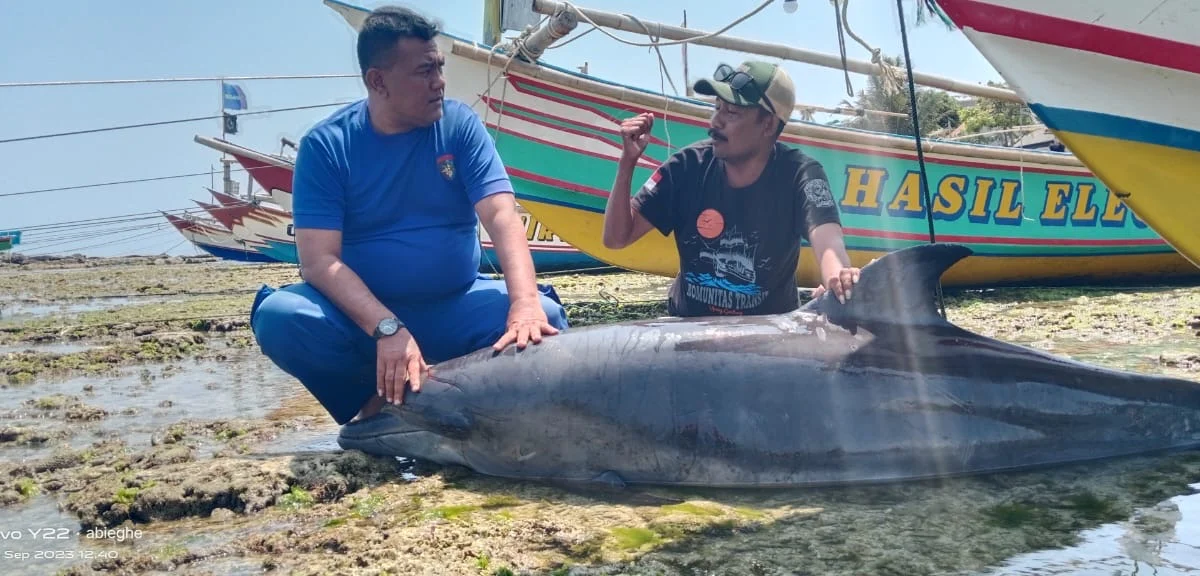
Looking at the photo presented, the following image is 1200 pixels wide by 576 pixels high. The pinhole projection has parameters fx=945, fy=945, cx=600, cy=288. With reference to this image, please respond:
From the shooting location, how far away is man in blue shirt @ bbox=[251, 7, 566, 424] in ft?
11.0

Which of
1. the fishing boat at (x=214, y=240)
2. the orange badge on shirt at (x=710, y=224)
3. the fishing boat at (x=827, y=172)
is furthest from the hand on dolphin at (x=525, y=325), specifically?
the fishing boat at (x=214, y=240)

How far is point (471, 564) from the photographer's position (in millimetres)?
2402

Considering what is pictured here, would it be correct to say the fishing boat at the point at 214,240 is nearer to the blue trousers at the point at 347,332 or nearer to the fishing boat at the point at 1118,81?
the blue trousers at the point at 347,332

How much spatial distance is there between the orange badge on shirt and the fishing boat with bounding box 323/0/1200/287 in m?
4.02

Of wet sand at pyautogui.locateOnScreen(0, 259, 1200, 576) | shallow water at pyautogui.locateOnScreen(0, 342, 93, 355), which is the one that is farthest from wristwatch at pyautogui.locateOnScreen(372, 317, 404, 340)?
shallow water at pyautogui.locateOnScreen(0, 342, 93, 355)

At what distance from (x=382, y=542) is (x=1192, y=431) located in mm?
2731

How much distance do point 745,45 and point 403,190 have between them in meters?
6.13

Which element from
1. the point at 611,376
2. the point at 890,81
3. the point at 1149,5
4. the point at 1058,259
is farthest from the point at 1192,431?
the point at 1058,259

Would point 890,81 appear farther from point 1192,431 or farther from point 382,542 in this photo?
point 382,542

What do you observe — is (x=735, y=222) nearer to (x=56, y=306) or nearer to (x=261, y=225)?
(x=56, y=306)

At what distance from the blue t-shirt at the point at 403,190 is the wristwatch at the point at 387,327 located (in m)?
0.41

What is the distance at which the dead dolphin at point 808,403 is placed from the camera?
10.1 feet

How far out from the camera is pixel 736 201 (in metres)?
3.96

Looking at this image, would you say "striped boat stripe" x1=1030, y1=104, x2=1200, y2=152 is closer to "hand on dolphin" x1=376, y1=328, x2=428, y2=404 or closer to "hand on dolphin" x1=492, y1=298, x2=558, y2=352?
"hand on dolphin" x1=492, y1=298, x2=558, y2=352
